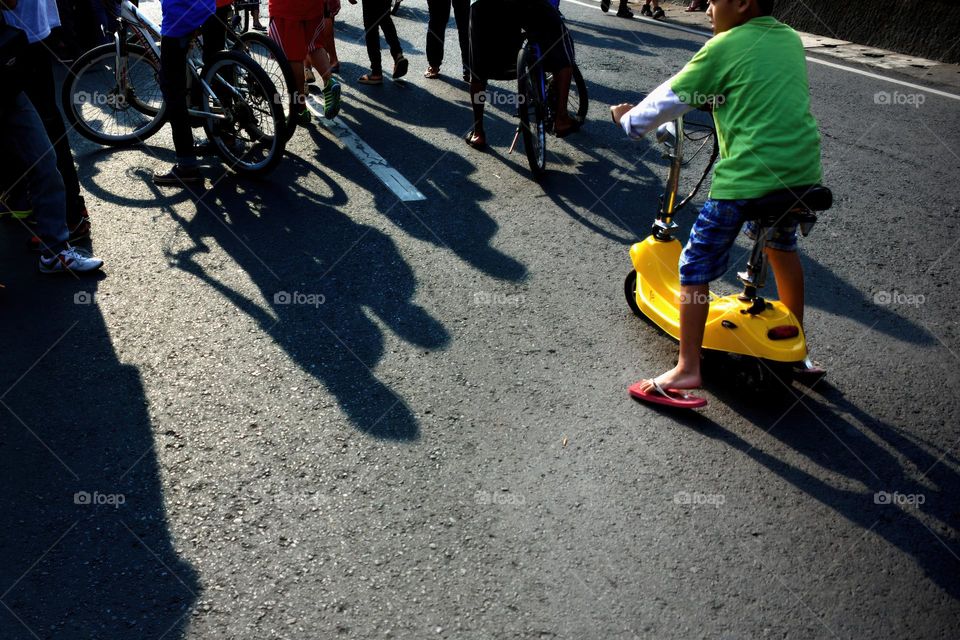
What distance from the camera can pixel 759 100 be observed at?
321cm

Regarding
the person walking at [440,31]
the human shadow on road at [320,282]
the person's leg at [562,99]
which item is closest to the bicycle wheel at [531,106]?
the person's leg at [562,99]

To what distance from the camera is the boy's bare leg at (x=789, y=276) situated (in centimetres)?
368

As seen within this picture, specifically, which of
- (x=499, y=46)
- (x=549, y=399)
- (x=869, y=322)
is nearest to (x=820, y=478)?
(x=549, y=399)

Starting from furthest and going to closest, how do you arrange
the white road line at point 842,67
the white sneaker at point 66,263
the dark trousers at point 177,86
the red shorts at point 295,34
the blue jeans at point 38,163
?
the white road line at point 842,67, the red shorts at point 295,34, the dark trousers at point 177,86, the white sneaker at point 66,263, the blue jeans at point 38,163

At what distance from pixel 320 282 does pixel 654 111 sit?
87.5 inches

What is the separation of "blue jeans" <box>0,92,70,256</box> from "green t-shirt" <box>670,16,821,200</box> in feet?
11.0

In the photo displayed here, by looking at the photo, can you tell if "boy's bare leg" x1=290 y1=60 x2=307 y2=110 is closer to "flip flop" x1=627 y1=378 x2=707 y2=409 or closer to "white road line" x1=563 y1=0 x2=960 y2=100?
"flip flop" x1=627 y1=378 x2=707 y2=409

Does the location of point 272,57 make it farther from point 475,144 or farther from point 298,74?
point 475,144

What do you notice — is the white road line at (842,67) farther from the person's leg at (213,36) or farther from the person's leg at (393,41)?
the person's leg at (213,36)

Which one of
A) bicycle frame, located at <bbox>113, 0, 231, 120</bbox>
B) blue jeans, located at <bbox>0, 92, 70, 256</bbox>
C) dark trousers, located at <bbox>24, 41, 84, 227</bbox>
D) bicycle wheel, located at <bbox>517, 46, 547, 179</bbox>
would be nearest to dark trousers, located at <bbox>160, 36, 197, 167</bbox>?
bicycle frame, located at <bbox>113, 0, 231, 120</bbox>

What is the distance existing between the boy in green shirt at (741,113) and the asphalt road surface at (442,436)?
699 mm

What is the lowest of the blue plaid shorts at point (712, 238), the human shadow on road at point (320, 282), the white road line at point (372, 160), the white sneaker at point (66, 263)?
the white road line at point (372, 160)

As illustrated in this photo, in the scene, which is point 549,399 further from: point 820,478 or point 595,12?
point 595,12

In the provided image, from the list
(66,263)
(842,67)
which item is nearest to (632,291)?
(66,263)
